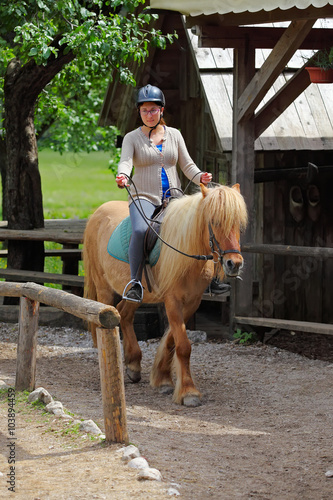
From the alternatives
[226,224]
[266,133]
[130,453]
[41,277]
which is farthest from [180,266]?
[41,277]

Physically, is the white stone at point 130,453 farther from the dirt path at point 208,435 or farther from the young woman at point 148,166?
the young woman at point 148,166

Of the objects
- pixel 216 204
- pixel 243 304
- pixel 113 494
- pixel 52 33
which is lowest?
pixel 113 494

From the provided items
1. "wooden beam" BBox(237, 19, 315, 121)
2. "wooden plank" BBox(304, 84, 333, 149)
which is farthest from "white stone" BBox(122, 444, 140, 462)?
"wooden plank" BBox(304, 84, 333, 149)

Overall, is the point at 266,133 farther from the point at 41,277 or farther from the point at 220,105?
the point at 41,277

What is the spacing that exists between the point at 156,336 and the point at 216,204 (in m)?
3.88

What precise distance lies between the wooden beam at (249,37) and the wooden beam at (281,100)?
57 cm

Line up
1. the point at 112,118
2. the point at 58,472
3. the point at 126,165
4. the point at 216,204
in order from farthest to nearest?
the point at 112,118 → the point at 126,165 → the point at 216,204 → the point at 58,472

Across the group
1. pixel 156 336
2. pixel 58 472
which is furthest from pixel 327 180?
pixel 58 472

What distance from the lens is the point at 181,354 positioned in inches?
256

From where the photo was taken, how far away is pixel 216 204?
5.91 m

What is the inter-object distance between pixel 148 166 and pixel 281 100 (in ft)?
8.05

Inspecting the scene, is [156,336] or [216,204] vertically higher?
[216,204]

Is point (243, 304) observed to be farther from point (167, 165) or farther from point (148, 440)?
point (148, 440)

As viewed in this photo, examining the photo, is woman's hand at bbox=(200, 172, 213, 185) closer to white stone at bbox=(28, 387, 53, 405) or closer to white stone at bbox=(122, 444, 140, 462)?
white stone at bbox=(28, 387, 53, 405)
